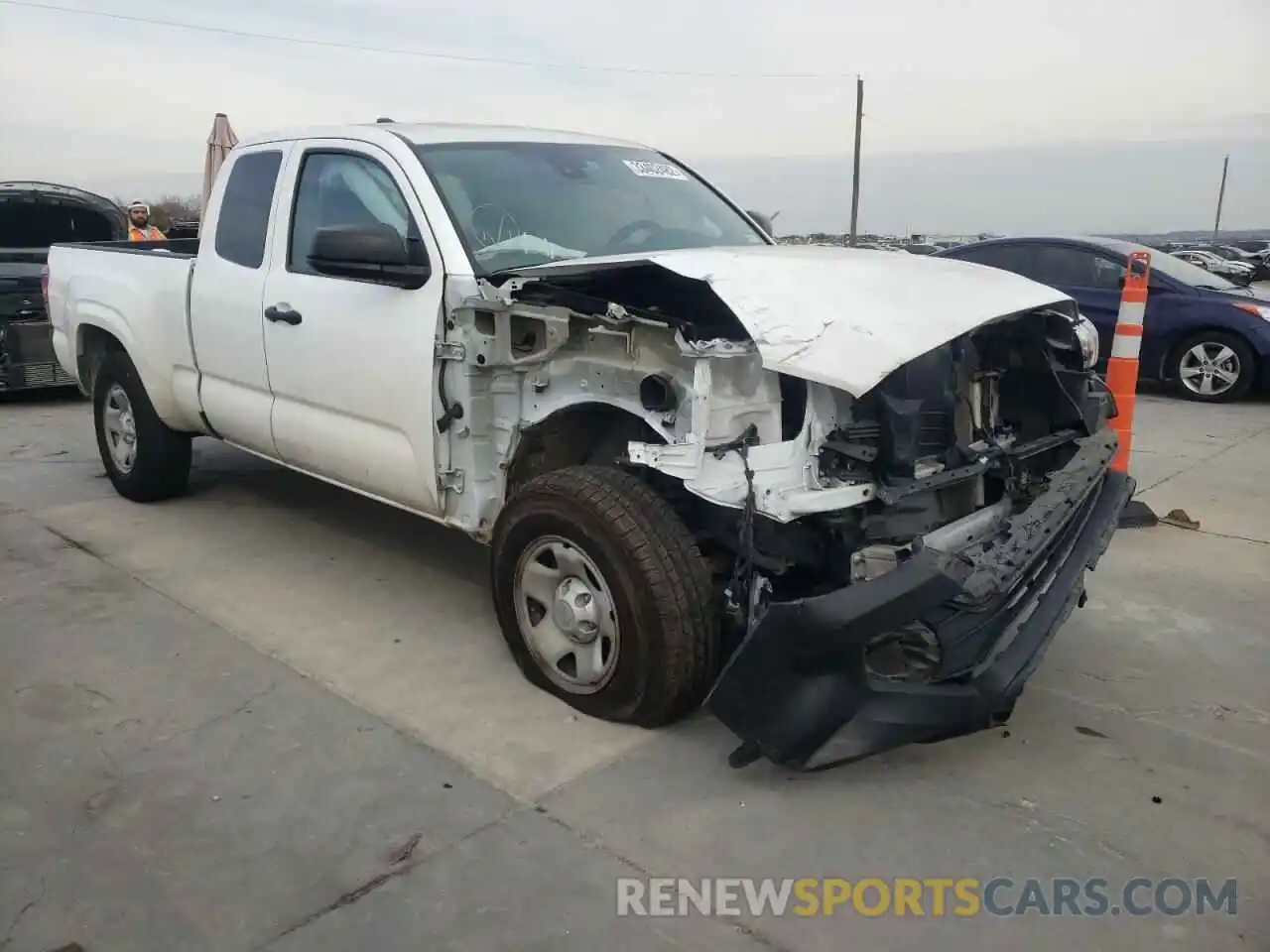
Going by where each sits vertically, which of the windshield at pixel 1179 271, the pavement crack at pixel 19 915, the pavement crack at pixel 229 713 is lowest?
the pavement crack at pixel 229 713

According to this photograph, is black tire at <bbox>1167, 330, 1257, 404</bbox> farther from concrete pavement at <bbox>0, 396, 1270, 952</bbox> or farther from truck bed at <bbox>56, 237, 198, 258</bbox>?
truck bed at <bbox>56, 237, 198, 258</bbox>

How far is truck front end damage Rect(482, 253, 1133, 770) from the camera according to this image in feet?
8.95

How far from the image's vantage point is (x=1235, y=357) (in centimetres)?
922

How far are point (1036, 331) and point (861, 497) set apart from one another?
132 cm

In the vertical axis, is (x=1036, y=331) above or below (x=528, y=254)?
below

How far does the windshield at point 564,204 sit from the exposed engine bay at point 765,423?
1.50ft

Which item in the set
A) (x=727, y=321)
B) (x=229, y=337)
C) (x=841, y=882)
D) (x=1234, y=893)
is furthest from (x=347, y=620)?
(x=1234, y=893)

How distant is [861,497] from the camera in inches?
115

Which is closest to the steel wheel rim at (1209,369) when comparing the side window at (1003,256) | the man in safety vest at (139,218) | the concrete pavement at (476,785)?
the side window at (1003,256)

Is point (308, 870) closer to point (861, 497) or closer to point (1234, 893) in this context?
point (861, 497)

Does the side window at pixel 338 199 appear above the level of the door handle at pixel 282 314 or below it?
above

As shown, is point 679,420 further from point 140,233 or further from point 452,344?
point 140,233

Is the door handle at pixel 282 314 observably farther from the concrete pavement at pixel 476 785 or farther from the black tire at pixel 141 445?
the black tire at pixel 141 445

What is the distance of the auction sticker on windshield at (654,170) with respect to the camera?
4.59 m
